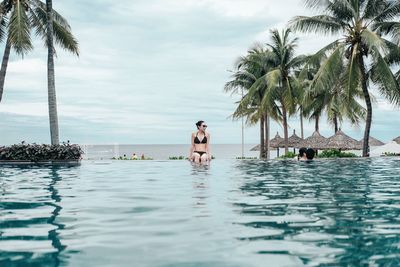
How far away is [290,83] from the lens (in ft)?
120

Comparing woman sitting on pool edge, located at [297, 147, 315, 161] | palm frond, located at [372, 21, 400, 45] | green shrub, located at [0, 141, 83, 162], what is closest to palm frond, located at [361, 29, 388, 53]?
palm frond, located at [372, 21, 400, 45]

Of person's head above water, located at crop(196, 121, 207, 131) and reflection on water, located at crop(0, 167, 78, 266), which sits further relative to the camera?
person's head above water, located at crop(196, 121, 207, 131)

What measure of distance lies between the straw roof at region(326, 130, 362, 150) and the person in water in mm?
22481

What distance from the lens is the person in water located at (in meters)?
16.9

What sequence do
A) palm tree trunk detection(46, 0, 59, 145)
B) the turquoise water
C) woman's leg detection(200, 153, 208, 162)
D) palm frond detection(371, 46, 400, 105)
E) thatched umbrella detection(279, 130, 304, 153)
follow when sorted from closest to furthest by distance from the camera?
1. the turquoise water
2. woman's leg detection(200, 153, 208, 162)
3. palm tree trunk detection(46, 0, 59, 145)
4. palm frond detection(371, 46, 400, 105)
5. thatched umbrella detection(279, 130, 304, 153)

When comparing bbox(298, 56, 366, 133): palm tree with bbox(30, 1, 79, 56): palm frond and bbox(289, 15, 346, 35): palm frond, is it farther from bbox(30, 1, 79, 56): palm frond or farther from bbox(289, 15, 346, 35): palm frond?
bbox(30, 1, 79, 56): palm frond

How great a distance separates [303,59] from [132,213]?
105 ft

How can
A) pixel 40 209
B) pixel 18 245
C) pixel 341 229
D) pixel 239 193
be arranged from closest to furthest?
pixel 18 245 < pixel 341 229 < pixel 40 209 < pixel 239 193

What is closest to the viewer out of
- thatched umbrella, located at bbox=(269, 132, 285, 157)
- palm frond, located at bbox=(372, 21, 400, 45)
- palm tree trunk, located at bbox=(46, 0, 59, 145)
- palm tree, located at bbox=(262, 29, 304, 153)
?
palm tree trunk, located at bbox=(46, 0, 59, 145)

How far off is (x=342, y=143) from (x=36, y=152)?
79.0 feet

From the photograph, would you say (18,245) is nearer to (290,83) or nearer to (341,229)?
(341,229)

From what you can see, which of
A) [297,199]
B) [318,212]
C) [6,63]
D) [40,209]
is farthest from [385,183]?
[6,63]

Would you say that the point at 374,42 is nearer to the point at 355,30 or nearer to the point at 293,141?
the point at 355,30

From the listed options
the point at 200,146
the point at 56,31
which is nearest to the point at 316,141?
the point at 56,31
